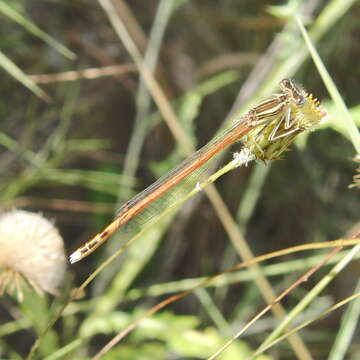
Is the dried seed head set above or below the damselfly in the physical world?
above

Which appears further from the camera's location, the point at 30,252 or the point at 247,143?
the point at 30,252

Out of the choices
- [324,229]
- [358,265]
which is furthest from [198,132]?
[358,265]

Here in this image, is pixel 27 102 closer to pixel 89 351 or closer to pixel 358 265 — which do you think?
pixel 89 351

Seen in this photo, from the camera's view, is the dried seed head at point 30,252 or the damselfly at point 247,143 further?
the dried seed head at point 30,252

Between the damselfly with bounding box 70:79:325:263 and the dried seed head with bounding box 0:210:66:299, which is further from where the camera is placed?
the dried seed head with bounding box 0:210:66:299

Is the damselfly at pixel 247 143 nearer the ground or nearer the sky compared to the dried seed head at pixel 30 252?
nearer the ground
